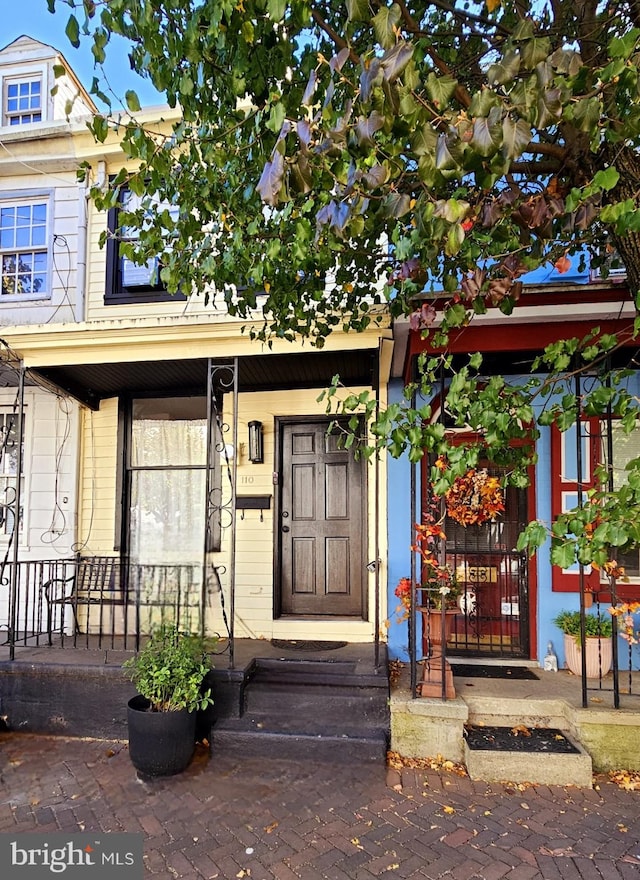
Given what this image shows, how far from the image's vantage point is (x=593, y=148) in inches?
91.2

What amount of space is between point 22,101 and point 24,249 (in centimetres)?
207

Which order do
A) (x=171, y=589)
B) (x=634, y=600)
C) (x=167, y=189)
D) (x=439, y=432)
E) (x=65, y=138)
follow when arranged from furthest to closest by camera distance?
(x=65, y=138) < (x=171, y=589) < (x=634, y=600) < (x=167, y=189) < (x=439, y=432)

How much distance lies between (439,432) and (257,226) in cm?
158

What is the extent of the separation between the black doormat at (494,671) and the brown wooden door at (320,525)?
3.62 feet

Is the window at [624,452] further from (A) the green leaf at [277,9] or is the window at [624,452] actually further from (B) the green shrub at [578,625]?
(A) the green leaf at [277,9]

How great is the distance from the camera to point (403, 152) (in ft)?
8.46

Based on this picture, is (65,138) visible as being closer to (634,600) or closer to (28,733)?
(28,733)

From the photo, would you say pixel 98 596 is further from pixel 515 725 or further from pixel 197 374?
pixel 515 725

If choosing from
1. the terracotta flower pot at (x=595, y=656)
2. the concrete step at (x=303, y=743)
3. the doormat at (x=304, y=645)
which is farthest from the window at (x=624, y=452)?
the concrete step at (x=303, y=743)

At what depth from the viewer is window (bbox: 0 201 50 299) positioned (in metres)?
6.35

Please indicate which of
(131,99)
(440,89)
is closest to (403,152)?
(440,89)

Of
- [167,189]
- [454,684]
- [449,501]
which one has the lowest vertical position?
[454,684]

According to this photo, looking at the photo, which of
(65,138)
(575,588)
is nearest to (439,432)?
(575,588)

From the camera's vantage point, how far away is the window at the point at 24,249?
250 inches
